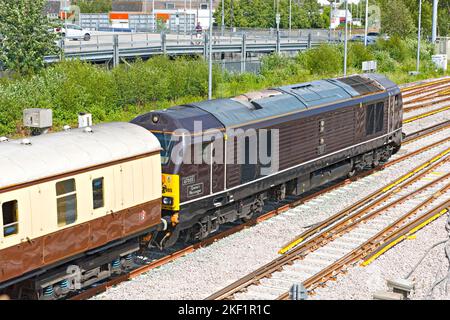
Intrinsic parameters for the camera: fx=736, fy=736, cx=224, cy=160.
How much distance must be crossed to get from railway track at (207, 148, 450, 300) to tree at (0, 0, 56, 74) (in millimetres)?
18945

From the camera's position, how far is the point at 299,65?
53.2 meters

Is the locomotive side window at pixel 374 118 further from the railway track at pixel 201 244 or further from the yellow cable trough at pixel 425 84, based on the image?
the yellow cable trough at pixel 425 84

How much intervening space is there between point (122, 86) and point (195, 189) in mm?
19558

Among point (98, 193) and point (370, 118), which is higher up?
point (370, 118)

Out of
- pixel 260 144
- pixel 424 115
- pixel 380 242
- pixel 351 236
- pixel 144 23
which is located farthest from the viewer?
pixel 144 23

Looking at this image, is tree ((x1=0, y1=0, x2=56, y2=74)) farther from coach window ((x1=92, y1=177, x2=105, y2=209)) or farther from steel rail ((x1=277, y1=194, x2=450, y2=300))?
coach window ((x1=92, y1=177, x2=105, y2=209))

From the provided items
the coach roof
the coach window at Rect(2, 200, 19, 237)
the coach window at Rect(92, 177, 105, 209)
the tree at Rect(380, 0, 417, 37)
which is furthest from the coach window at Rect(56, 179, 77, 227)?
the tree at Rect(380, 0, 417, 37)

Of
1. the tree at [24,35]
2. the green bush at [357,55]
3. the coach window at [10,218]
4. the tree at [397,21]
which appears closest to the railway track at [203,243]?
the coach window at [10,218]

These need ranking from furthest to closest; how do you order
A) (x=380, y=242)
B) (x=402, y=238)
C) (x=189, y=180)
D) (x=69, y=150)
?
1. (x=402, y=238)
2. (x=380, y=242)
3. (x=189, y=180)
4. (x=69, y=150)

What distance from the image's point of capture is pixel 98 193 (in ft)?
50.4

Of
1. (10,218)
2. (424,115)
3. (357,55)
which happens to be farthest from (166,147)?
(357,55)

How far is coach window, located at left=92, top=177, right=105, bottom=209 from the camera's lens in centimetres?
1523

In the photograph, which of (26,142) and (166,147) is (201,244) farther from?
(26,142)

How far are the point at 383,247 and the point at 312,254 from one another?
6.24 ft
